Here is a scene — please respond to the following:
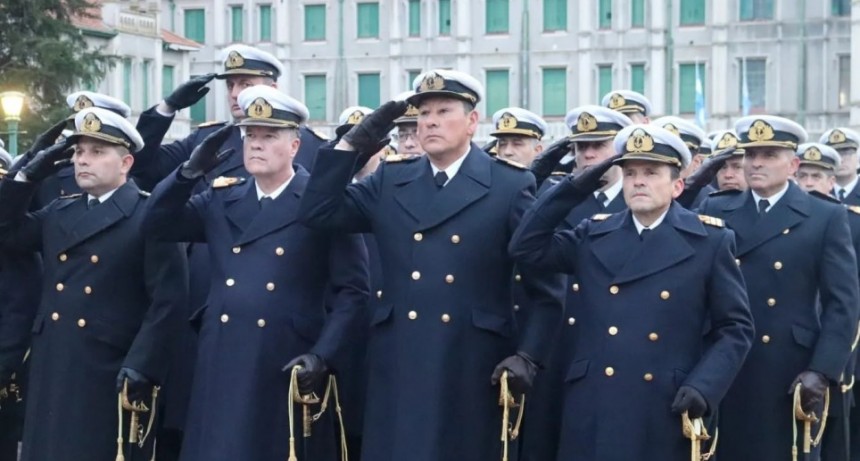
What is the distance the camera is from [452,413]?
8.72 metres

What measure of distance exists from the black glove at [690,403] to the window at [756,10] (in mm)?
55438

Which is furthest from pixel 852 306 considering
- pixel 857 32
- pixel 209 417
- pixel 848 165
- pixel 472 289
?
pixel 857 32

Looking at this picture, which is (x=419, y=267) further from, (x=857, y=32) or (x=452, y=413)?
(x=857, y=32)

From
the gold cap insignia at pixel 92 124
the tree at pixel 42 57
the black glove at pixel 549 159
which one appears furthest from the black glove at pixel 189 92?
the tree at pixel 42 57

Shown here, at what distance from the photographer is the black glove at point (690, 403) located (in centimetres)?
829

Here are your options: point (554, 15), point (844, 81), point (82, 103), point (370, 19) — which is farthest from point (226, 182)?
point (370, 19)

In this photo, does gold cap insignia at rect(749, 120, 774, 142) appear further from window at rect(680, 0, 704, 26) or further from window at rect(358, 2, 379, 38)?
window at rect(358, 2, 379, 38)

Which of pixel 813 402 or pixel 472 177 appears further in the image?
pixel 813 402

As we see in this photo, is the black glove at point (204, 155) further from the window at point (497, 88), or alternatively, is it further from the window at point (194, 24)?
the window at point (194, 24)

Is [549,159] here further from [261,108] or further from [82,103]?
[82,103]

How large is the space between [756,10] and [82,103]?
175 ft

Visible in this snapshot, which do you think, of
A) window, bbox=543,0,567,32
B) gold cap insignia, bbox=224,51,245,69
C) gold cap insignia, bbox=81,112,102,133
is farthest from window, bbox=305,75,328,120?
gold cap insignia, bbox=81,112,102,133

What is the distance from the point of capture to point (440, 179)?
8914mm

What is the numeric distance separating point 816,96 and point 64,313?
5403 centimetres
